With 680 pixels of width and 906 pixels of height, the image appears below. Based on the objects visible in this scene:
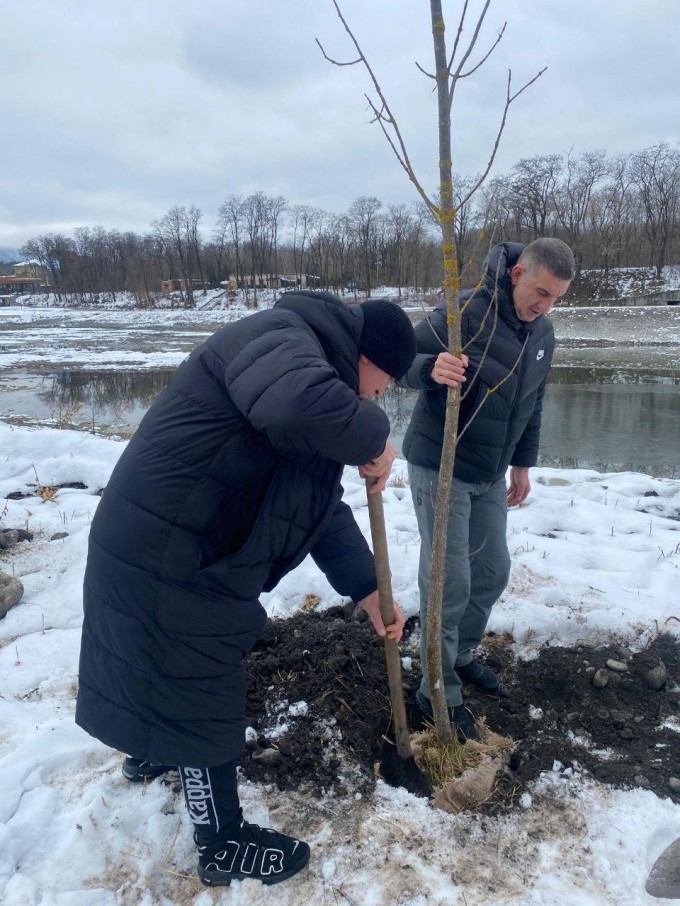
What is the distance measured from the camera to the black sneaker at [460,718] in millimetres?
2549

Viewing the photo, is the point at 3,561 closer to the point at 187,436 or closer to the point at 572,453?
the point at 187,436

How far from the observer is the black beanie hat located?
1811mm

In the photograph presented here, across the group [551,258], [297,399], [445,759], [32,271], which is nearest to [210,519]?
[297,399]

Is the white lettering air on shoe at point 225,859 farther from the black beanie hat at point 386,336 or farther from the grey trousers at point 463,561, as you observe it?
the black beanie hat at point 386,336

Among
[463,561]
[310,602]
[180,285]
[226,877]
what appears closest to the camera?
[226,877]

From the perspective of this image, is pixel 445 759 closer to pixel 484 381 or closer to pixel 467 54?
pixel 484 381

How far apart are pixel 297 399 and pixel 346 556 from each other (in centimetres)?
98

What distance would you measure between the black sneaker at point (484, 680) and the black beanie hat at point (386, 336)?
1.76 meters

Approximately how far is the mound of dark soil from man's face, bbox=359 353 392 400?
156 cm

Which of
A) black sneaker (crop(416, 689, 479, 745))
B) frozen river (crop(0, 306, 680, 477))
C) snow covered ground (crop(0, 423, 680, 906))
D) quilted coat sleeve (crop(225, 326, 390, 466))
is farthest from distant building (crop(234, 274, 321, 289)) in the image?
quilted coat sleeve (crop(225, 326, 390, 466))

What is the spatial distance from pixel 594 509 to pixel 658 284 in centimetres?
4078

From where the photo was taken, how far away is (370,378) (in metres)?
1.90

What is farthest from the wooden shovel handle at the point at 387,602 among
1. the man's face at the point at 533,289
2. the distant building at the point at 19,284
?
the distant building at the point at 19,284

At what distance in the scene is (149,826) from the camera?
2.16 metres
